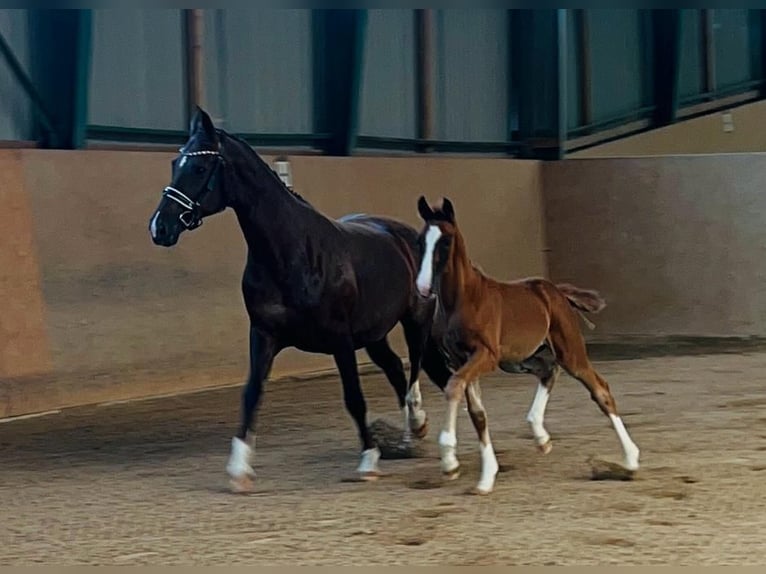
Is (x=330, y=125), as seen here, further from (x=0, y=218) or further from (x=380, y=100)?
(x=0, y=218)

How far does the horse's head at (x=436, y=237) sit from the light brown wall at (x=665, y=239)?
829 cm

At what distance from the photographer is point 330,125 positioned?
44.3 feet

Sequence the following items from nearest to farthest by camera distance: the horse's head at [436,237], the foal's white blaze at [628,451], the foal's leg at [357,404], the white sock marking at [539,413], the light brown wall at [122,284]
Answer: the horse's head at [436,237] < the foal's white blaze at [628,451] < the foal's leg at [357,404] < the white sock marking at [539,413] < the light brown wall at [122,284]

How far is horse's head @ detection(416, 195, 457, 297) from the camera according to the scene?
6.38 meters

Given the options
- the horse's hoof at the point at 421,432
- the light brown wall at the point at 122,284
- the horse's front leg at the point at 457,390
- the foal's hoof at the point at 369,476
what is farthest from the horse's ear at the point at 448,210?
the light brown wall at the point at 122,284

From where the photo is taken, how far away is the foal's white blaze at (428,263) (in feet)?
20.5

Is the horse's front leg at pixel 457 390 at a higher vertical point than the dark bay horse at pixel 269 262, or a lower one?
lower

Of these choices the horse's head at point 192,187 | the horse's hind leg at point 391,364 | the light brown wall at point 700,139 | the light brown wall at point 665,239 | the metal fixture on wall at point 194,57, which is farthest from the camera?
the light brown wall at point 700,139

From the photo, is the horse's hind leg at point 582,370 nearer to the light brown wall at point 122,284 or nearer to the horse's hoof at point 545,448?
the horse's hoof at point 545,448

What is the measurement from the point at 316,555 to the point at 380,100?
31.0ft

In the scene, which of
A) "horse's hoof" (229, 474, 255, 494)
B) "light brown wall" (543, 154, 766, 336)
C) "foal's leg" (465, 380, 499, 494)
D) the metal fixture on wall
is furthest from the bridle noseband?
"light brown wall" (543, 154, 766, 336)

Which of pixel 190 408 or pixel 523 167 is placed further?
pixel 523 167

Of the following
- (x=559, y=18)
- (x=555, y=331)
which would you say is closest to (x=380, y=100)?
(x=559, y=18)

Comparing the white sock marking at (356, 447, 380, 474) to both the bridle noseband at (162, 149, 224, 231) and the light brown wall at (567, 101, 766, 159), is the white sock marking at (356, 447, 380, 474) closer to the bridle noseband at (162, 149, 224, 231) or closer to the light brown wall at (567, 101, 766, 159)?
the bridle noseband at (162, 149, 224, 231)
